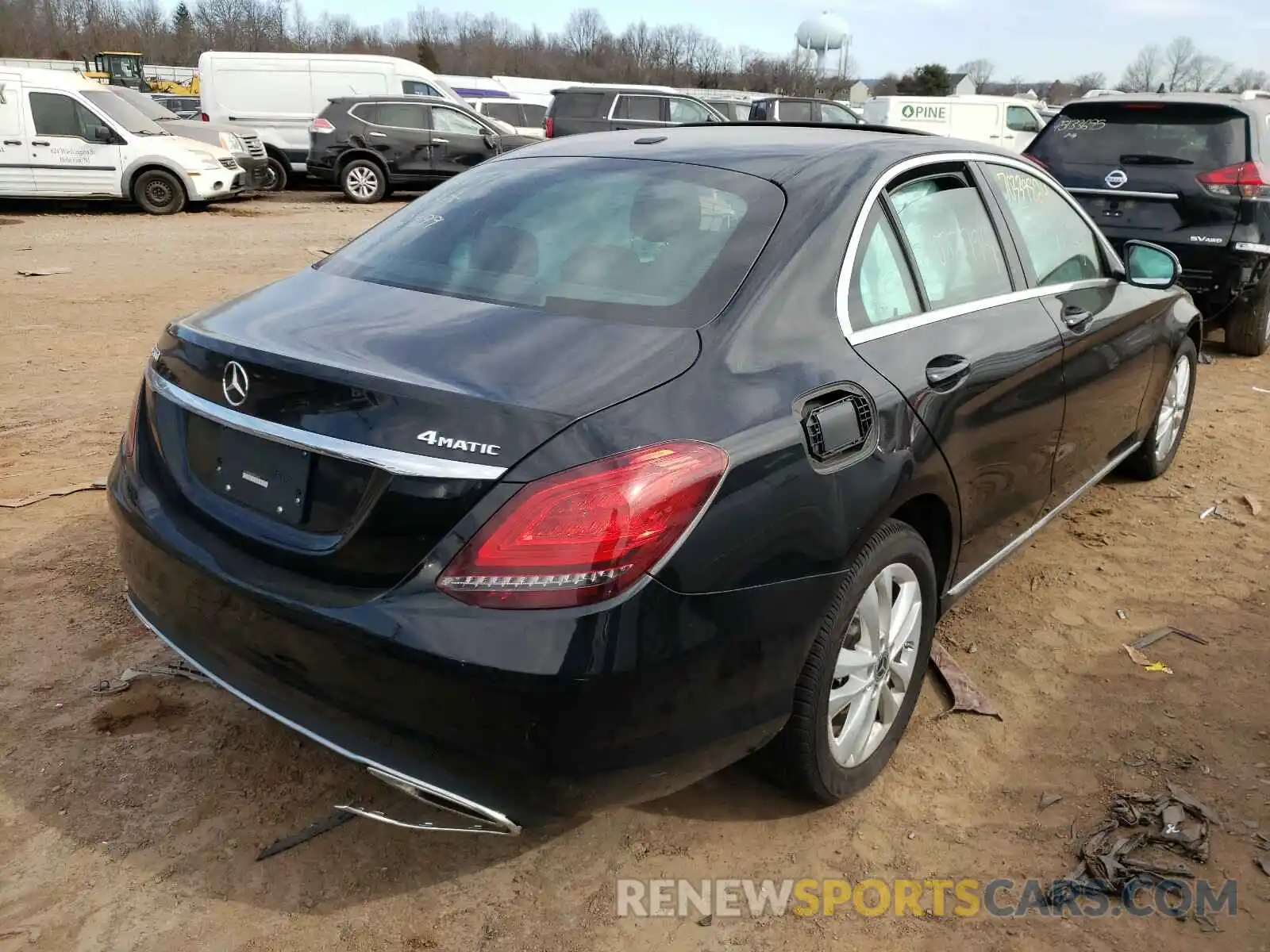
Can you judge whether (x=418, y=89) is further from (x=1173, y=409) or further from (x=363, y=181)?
(x=1173, y=409)

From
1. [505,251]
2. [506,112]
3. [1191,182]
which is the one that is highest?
[506,112]

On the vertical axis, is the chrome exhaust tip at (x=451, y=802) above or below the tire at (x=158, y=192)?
below

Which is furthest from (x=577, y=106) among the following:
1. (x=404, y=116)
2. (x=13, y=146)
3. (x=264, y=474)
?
(x=264, y=474)

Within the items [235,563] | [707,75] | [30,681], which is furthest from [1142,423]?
[707,75]

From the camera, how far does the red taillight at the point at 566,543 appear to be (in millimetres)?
1889

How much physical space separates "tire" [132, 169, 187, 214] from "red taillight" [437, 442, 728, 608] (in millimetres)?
14885

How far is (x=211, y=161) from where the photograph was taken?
14844 mm

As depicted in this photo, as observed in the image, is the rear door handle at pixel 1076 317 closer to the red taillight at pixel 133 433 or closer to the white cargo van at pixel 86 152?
the red taillight at pixel 133 433

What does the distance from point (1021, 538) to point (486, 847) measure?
2.06 metres

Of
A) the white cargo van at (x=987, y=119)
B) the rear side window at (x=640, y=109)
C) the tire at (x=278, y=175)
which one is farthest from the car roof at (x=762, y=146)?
the white cargo van at (x=987, y=119)

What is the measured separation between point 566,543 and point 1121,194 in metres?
6.64

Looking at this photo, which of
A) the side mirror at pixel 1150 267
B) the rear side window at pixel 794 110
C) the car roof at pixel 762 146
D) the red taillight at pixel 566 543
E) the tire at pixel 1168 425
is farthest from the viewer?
the rear side window at pixel 794 110

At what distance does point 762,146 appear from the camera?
295 centimetres

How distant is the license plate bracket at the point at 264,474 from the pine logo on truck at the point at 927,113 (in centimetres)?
2292
